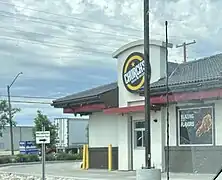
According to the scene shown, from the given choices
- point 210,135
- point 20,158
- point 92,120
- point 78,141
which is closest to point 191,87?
point 210,135

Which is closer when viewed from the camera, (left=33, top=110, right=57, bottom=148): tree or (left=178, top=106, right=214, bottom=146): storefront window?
(left=178, top=106, right=214, bottom=146): storefront window

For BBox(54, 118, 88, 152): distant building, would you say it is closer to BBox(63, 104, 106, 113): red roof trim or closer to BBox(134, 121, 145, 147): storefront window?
BBox(63, 104, 106, 113): red roof trim

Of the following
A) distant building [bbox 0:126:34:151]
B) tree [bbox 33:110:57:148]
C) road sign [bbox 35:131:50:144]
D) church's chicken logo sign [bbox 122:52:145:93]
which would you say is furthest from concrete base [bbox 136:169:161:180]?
distant building [bbox 0:126:34:151]

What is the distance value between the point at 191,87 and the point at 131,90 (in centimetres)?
1464

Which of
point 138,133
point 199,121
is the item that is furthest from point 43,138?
point 138,133

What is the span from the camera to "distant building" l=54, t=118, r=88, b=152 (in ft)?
202

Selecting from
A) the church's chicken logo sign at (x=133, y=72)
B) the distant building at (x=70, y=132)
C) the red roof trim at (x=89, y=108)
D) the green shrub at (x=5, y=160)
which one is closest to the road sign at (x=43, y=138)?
the church's chicken logo sign at (x=133, y=72)

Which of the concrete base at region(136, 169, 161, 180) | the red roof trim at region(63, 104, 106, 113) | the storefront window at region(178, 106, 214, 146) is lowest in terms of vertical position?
the concrete base at region(136, 169, 161, 180)

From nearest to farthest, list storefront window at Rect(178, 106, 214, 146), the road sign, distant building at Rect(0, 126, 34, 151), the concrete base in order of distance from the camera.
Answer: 1. storefront window at Rect(178, 106, 214, 146)
2. the concrete base
3. the road sign
4. distant building at Rect(0, 126, 34, 151)

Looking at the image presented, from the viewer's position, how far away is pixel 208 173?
9.71 m

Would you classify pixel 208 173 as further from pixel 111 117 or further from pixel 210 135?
pixel 111 117

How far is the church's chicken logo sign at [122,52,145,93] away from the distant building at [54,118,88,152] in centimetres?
3576

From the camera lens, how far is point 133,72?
83.2ft

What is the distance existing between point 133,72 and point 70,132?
3797 centimetres
